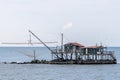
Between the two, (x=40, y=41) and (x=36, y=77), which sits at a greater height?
(x=40, y=41)

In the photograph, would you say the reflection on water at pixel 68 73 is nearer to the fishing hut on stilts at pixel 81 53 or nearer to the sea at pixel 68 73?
the sea at pixel 68 73

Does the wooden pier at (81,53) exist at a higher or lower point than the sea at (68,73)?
higher

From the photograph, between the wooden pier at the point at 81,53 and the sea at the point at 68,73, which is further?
the wooden pier at the point at 81,53

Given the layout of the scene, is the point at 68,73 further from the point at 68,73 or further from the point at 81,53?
the point at 81,53

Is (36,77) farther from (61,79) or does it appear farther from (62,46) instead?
(62,46)

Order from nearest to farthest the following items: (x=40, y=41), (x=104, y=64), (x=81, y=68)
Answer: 1. (x=81, y=68)
2. (x=104, y=64)
3. (x=40, y=41)

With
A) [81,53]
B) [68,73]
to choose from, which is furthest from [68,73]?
[81,53]

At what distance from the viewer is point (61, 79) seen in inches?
4542

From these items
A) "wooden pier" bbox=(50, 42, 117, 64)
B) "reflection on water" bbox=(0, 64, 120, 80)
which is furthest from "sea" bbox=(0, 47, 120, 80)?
"wooden pier" bbox=(50, 42, 117, 64)

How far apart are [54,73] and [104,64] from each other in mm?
29380

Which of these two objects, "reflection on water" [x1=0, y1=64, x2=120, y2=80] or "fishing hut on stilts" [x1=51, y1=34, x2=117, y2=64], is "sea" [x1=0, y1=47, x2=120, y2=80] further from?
"fishing hut on stilts" [x1=51, y1=34, x2=117, y2=64]

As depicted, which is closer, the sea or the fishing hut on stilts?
the sea

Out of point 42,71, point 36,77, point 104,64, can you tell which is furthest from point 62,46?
point 36,77

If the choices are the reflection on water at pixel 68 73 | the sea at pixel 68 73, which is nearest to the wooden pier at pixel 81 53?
the sea at pixel 68 73
